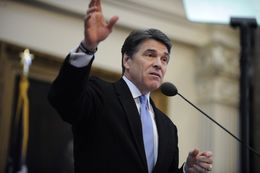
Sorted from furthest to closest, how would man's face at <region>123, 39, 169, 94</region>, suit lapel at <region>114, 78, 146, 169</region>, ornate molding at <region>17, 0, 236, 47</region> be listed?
ornate molding at <region>17, 0, 236, 47</region> → man's face at <region>123, 39, 169, 94</region> → suit lapel at <region>114, 78, 146, 169</region>

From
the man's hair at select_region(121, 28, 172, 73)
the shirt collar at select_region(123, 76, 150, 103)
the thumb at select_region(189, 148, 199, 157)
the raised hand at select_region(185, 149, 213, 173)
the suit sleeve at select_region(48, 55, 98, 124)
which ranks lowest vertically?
the raised hand at select_region(185, 149, 213, 173)

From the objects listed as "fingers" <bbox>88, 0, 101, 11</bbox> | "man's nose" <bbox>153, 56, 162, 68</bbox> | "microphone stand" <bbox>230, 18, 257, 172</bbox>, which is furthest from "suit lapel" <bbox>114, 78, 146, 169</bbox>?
"microphone stand" <bbox>230, 18, 257, 172</bbox>

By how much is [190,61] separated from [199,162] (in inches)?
132

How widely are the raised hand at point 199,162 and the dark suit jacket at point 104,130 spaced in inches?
4.0

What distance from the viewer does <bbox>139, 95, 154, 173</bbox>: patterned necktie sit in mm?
1587

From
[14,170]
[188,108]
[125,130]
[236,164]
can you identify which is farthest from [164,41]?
[236,164]

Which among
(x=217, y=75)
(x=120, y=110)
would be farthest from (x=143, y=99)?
(x=217, y=75)

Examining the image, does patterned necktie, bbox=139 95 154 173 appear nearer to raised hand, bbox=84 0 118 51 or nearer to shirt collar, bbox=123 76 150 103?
shirt collar, bbox=123 76 150 103

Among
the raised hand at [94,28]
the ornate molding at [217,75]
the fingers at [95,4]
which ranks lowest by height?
the raised hand at [94,28]

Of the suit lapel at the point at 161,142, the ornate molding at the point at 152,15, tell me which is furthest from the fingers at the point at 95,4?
the ornate molding at the point at 152,15

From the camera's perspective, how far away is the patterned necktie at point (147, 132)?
1.59 meters

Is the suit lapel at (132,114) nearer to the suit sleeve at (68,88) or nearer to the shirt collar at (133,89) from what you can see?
the shirt collar at (133,89)

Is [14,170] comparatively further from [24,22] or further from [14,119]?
[24,22]

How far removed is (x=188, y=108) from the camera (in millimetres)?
4711
